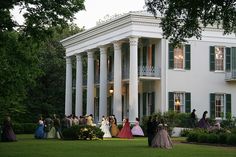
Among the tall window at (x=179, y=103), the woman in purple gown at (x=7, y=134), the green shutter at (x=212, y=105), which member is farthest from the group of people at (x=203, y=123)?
the woman in purple gown at (x=7, y=134)

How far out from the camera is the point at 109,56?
50750mm

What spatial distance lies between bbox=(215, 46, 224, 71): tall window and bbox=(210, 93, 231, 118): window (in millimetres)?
2097

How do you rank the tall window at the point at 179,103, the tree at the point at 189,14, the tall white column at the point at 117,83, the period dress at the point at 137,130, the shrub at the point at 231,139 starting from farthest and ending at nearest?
the tall white column at the point at 117,83
the tall window at the point at 179,103
the period dress at the point at 137,130
the shrub at the point at 231,139
the tree at the point at 189,14

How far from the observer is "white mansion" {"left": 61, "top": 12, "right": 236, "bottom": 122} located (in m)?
41.0

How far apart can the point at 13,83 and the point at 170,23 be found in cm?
1863

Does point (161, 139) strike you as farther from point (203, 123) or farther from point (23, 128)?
point (23, 128)

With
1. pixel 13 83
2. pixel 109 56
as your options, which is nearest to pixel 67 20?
pixel 13 83

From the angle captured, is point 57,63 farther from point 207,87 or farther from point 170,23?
point 170,23

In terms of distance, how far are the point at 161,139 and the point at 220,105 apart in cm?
1842

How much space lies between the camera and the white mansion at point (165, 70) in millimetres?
40969

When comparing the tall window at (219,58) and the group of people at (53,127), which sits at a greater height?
the tall window at (219,58)

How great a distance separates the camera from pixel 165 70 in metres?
41.8

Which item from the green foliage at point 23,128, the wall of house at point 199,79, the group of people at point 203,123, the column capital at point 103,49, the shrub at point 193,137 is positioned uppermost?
the column capital at point 103,49

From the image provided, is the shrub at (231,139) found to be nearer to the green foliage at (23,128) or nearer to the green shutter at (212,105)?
the green shutter at (212,105)
